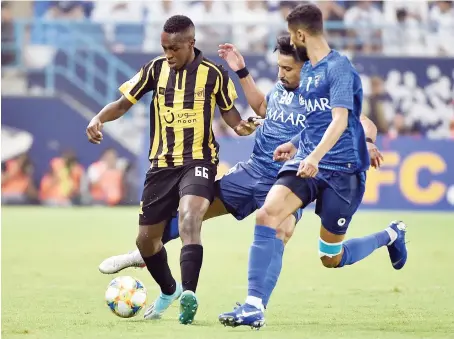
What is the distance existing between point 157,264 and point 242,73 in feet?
5.60

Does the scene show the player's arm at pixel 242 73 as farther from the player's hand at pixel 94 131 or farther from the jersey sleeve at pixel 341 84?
the jersey sleeve at pixel 341 84

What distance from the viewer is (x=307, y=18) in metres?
7.00

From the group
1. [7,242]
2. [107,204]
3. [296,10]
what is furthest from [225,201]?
[107,204]

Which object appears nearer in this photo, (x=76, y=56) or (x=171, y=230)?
(x=171, y=230)

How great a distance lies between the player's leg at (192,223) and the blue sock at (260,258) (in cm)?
40

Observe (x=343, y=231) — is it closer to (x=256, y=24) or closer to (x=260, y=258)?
(x=260, y=258)

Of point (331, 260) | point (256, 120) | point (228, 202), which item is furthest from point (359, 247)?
point (256, 120)

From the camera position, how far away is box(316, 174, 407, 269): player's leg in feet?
24.1

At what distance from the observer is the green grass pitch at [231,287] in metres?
6.97

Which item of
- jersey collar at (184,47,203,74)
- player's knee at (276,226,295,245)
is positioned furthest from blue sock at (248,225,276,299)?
jersey collar at (184,47,203,74)

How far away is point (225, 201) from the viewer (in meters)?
8.30

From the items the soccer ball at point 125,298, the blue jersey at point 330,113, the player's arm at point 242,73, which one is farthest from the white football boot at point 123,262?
the blue jersey at point 330,113

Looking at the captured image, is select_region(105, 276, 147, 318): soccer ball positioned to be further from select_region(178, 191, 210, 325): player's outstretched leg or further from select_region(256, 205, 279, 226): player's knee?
select_region(256, 205, 279, 226): player's knee

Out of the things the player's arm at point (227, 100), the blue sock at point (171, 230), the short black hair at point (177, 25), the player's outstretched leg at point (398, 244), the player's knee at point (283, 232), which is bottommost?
the player's outstretched leg at point (398, 244)
